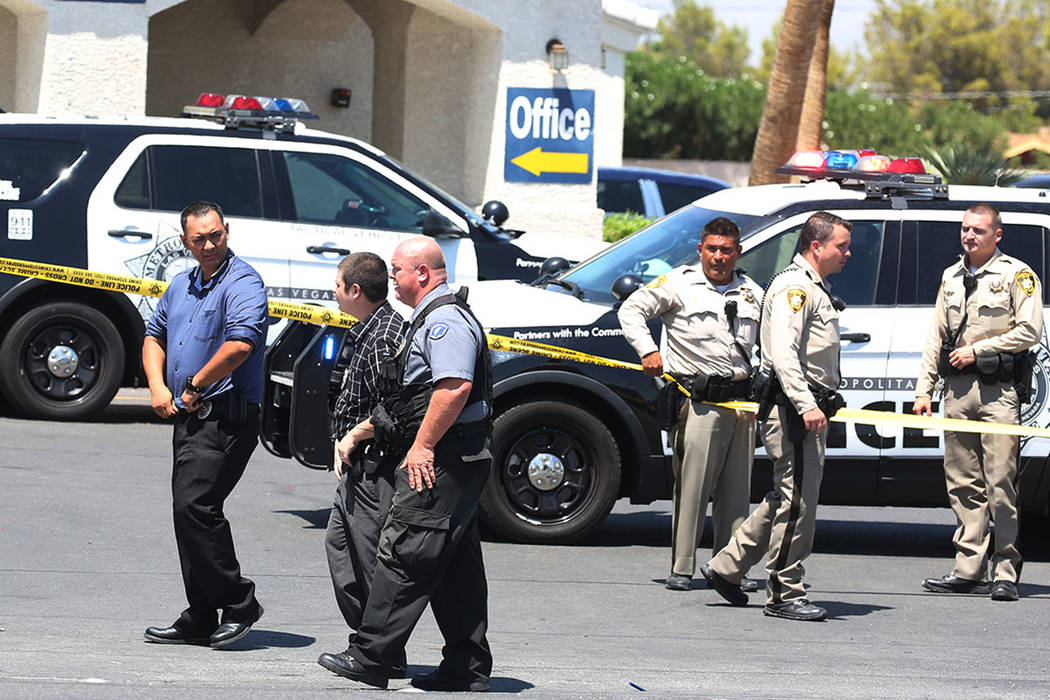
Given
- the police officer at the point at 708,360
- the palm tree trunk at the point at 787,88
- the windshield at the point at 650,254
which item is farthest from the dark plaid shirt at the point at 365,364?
the palm tree trunk at the point at 787,88

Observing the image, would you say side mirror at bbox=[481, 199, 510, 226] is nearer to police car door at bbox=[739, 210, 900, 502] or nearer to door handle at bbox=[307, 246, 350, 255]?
door handle at bbox=[307, 246, 350, 255]

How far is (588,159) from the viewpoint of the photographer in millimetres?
18219

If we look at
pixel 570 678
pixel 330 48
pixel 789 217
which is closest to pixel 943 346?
pixel 789 217

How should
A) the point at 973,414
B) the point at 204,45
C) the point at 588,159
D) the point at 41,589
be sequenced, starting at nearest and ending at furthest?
the point at 41,589, the point at 973,414, the point at 588,159, the point at 204,45

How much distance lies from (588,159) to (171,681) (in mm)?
12980

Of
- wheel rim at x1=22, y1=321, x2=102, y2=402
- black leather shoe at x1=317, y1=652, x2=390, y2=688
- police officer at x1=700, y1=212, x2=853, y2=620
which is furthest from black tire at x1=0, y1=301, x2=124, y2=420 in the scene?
black leather shoe at x1=317, y1=652, x2=390, y2=688

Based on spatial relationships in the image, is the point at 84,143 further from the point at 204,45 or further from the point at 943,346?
the point at 204,45

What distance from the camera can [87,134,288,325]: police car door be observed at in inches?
447

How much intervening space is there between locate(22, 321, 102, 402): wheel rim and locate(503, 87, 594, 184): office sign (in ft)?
24.8

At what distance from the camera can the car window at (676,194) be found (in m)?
19.3

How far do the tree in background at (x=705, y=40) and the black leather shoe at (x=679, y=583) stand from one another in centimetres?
11568

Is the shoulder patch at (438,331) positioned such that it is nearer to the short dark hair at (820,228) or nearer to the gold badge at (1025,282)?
the short dark hair at (820,228)

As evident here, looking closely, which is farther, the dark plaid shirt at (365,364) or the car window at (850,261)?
the car window at (850,261)

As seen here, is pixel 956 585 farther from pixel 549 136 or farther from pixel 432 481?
pixel 549 136
